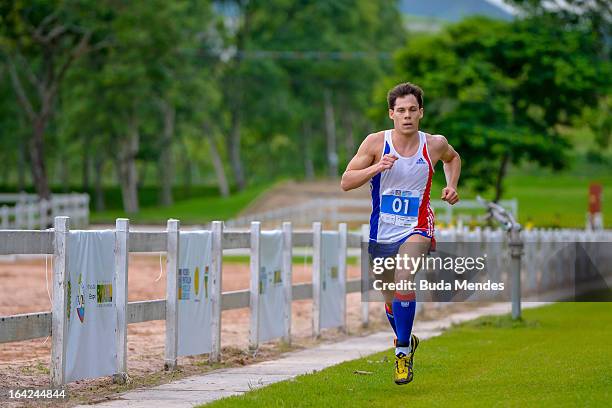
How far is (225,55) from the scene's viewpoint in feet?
300

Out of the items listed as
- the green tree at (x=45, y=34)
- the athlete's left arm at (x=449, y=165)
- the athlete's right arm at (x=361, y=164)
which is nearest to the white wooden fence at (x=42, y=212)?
the green tree at (x=45, y=34)

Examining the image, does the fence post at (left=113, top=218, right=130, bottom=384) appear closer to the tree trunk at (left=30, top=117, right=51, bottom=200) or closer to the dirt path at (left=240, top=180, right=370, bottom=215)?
the tree trunk at (left=30, top=117, right=51, bottom=200)

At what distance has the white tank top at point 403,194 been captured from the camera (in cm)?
1098

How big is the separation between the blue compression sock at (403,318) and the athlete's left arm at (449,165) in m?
0.82

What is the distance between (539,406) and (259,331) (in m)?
6.29

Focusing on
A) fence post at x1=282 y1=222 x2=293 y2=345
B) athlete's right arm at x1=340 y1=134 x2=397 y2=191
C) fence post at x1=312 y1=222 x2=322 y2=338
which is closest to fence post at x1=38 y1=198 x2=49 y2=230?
fence post at x1=312 y1=222 x2=322 y2=338

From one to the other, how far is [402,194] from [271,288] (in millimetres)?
5323

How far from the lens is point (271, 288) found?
634 inches

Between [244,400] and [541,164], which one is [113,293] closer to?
[244,400]

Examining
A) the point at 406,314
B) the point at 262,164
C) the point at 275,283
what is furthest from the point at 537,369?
the point at 262,164

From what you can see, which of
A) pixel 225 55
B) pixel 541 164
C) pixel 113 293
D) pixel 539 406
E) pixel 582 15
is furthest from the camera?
pixel 225 55

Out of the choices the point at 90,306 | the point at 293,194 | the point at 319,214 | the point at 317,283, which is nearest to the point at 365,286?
the point at 317,283

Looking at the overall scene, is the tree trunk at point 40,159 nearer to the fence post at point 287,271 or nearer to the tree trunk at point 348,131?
the fence post at point 287,271

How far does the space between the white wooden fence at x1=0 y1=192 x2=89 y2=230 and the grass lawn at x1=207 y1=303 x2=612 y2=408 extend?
27.9m
